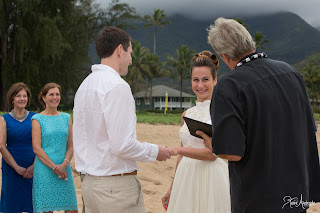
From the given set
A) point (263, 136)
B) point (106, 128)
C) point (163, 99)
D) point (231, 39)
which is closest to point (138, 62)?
point (163, 99)

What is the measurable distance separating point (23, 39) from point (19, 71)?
2.29m

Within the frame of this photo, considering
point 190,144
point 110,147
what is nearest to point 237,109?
point 110,147

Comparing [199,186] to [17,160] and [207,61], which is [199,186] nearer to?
[207,61]

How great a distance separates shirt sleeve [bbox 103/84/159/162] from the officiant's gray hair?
64cm

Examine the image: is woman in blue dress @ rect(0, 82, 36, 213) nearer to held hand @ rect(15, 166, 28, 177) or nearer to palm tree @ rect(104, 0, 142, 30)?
held hand @ rect(15, 166, 28, 177)

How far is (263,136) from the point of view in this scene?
64.9 inches

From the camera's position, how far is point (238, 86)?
1640 millimetres

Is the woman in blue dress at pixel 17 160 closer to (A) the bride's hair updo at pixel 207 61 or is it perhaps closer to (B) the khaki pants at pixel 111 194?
(B) the khaki pants at pixel 111 194

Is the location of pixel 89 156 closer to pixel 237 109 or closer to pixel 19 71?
pixel 237 109

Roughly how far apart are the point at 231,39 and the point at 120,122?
81 centimetres

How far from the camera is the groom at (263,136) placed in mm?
1623

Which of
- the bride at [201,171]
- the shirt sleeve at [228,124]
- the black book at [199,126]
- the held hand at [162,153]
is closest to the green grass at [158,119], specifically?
the bride at [201,171]

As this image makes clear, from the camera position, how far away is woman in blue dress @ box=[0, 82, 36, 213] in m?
3.86

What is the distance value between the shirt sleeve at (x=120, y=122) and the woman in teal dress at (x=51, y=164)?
5.72 feet
